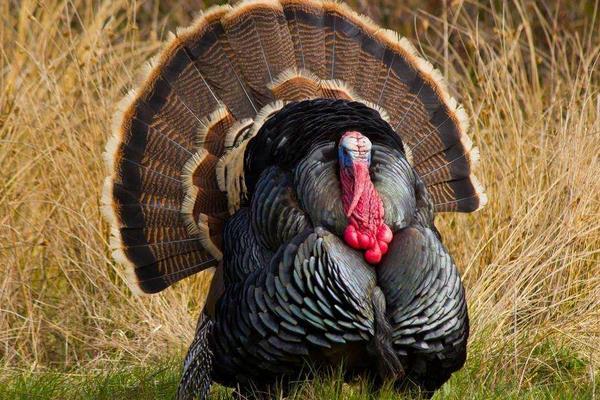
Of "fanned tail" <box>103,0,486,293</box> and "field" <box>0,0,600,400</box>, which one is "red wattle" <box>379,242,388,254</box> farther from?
"fanned tail" <box>103,0,486,293</box>

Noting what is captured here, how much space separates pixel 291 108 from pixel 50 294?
7.44 feet

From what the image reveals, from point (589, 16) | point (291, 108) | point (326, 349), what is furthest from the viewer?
point (589, 16)

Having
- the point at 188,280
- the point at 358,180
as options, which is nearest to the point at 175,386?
the point at 188,280

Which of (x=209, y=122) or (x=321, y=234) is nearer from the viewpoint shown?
(x=321, y=234)

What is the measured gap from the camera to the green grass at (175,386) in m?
4.53

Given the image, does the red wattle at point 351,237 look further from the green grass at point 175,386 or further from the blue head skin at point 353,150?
the green grass at point 175,386

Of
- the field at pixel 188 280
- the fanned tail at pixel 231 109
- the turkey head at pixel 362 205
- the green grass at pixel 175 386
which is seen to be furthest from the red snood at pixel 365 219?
the fanned tail at pixel 231 109

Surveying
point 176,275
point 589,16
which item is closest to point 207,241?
point 176,275

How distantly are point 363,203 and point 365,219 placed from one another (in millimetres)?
66

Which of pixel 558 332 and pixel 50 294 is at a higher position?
pixel 50 294

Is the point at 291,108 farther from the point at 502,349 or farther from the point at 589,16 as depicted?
the point at 589,16

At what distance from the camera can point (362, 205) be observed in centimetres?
430

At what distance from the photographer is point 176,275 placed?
534cm

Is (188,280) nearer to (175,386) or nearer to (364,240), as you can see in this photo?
(175,386)
